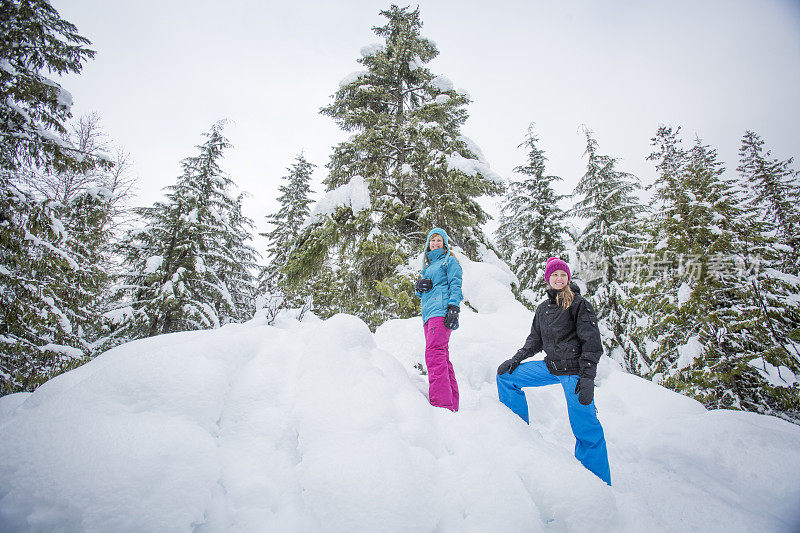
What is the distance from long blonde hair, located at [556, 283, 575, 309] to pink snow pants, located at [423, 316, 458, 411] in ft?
4.31

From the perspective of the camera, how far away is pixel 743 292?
20.8 ft

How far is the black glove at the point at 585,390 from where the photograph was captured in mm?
2926

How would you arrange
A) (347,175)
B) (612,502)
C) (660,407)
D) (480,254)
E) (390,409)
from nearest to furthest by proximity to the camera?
(612,502) < (390,409) < (660,407) < (480,254) < (347,175)

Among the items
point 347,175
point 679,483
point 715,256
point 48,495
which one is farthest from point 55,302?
point 715,256

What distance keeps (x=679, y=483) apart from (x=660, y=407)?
1.38m

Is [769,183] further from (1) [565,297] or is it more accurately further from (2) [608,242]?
(1) [565,297]

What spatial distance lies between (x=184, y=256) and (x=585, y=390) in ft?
47.3

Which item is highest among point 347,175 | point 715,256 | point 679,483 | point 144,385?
point 347,175

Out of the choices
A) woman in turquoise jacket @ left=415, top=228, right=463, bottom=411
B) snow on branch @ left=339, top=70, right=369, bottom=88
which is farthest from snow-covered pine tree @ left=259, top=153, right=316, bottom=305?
woman in turquoise jacket @ left=415, top=228, right=463, bottom=411

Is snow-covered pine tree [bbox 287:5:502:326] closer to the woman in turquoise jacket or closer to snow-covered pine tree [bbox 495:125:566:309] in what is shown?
the woman in turquoise jacket

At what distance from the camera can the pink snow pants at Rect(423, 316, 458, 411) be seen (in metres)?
3.37

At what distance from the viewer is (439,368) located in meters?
3.46

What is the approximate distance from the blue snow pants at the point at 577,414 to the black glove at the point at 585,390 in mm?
88

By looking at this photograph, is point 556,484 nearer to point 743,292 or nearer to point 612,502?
point 612,502
